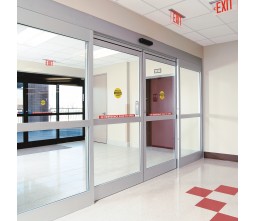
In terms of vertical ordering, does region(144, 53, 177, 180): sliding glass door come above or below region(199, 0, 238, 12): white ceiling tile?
below

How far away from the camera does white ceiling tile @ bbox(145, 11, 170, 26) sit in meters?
3.94

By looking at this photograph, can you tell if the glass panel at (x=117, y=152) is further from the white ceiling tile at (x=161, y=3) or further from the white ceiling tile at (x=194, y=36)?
the white ceiling tile at (x=194, y=36)

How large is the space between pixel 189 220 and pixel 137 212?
666 mm

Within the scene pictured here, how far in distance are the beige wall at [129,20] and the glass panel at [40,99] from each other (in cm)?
510

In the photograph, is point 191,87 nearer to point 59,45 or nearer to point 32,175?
point 59,45

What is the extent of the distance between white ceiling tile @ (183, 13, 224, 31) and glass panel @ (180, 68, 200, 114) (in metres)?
1.66

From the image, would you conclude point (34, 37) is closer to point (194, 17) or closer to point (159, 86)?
point (194, 17)

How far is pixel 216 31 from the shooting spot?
488 cm

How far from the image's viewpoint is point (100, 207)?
9.68ft

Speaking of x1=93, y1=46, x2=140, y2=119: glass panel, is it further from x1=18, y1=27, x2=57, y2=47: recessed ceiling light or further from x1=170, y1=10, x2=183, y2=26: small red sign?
x1=170, y1=10, x2=183, y2=26: small red sign

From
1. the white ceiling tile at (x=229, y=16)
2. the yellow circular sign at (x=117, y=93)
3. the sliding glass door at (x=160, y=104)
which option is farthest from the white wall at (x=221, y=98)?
the yellow circular sign at (x=117, y=93)

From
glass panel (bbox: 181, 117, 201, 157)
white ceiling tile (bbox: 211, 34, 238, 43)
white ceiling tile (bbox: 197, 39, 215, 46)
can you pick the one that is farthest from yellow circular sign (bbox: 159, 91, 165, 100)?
white ceiling tile (bbox: 211, 34, 238, 43)

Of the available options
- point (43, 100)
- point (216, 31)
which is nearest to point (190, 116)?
point (216, 31)

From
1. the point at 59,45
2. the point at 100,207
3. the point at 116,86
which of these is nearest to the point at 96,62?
the point at 116,86
